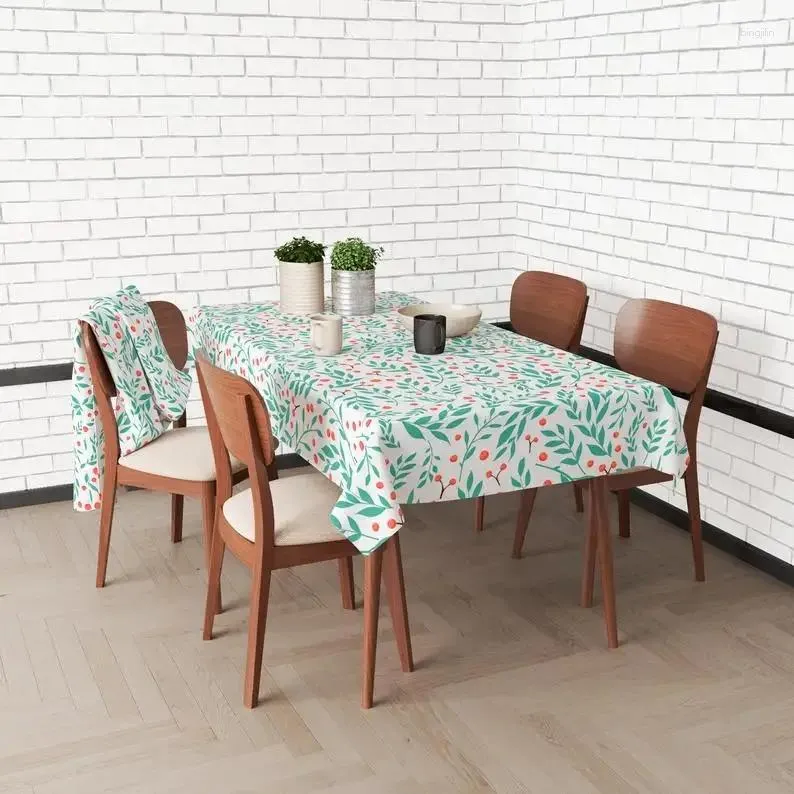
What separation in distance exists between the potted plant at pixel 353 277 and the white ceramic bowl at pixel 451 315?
156mm

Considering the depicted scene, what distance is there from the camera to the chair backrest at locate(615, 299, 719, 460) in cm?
340

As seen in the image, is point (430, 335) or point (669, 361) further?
point (669, 361)

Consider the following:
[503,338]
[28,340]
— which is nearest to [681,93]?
[503,338]

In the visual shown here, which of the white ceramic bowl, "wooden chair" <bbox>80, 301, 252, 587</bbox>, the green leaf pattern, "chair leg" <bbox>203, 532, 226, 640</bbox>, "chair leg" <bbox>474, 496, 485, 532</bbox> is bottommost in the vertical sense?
"chair leg" <bbox>474, 496, 485, 532</bbox>

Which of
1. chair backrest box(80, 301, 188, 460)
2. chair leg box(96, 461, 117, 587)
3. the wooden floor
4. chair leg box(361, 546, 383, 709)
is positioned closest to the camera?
the wooden floor

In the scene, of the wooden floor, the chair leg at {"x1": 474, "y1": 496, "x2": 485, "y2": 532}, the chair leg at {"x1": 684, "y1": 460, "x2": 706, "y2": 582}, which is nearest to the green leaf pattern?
the wooden floor

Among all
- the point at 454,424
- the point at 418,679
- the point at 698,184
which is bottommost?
the point at 418,679

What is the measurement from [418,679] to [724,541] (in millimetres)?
1473

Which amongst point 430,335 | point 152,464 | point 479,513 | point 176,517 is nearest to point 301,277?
point 430,335

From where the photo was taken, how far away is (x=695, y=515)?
3.56 m

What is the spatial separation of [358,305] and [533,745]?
1722 millimetres

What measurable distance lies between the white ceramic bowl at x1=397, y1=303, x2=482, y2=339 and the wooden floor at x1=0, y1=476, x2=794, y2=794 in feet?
2.80

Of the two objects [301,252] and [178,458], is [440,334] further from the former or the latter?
[178,458]

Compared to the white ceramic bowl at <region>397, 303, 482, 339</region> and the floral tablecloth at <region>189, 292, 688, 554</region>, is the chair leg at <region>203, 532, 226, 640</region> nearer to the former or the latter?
the floral tablecloth at <region>189, 292, 688, 554</region>
